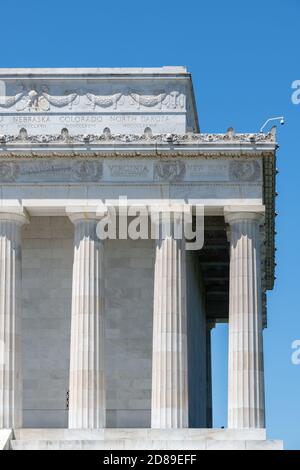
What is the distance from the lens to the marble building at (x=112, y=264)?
104250 mm

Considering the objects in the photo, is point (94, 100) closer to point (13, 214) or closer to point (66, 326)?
point (13, 214)

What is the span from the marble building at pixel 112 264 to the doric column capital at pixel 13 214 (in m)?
0.06

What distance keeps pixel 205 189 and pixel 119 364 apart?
12906 mm

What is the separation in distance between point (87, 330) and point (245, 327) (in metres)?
9.86

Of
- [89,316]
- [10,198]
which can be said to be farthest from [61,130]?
[89,316]

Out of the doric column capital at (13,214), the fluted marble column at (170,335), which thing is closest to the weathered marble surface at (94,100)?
the doric column capital at (13,214)

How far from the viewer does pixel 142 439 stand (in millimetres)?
100875

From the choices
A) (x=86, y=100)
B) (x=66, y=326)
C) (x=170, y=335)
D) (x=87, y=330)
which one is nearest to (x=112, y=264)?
(x=66, y=326)

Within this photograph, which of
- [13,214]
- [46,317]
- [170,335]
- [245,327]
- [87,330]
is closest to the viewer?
[170,335]

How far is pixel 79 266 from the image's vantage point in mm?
106438

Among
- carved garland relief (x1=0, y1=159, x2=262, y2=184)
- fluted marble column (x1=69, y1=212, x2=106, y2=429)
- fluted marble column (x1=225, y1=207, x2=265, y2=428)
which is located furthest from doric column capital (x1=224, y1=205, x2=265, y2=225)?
fluted marble column (x1=69, y1=212, x2=106, y2=429)

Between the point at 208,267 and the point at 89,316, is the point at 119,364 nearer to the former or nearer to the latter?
the point at 89,316

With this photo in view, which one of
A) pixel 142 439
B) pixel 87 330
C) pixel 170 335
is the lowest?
pixel 142 439

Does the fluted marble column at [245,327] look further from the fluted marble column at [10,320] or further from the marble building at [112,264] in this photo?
the fluted marble column at [10,320]
